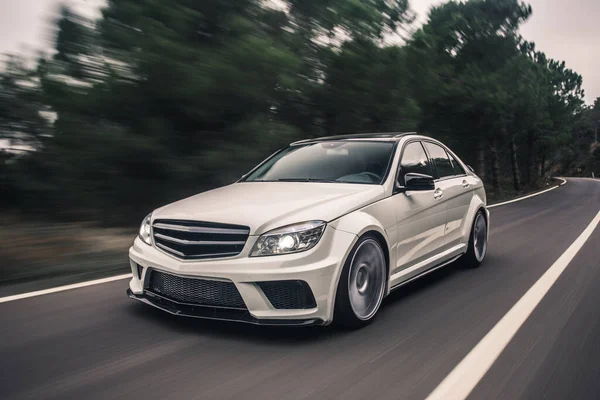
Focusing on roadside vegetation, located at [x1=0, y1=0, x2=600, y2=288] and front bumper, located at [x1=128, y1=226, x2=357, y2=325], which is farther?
roadside vegetation, located at [x1=0, y1=0, x2=600, y2=288]

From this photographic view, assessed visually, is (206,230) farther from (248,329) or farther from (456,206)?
(456,206)

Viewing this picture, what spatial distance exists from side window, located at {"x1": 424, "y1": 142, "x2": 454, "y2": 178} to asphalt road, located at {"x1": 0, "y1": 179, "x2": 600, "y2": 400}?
1.37 metres

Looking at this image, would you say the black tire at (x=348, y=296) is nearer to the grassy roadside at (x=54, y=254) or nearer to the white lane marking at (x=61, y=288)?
the white lane marking at (x=61, y=288)

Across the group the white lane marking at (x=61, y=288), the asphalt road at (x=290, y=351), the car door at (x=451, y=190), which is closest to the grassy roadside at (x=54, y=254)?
the white lane marking at (x=61, y=288)

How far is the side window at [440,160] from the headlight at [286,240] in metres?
2.76

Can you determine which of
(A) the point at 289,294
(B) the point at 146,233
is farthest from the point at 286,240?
(B) the point at 146,233

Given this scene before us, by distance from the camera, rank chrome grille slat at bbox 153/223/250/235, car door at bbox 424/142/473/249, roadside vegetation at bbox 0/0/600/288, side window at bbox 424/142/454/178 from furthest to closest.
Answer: roadside vegetation at bbox 0/0/600/288 < side window at bbox 424/142/454/178 < car door at bbox 424/142/473/249 < chrome grille slat at bbox 153/223/250/235

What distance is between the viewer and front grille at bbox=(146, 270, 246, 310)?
4.31 meters

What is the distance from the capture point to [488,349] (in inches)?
167

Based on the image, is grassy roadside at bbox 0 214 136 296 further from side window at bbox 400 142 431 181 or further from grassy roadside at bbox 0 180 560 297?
side window at bbox 400 142 431 181

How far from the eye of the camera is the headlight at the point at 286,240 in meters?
4.29

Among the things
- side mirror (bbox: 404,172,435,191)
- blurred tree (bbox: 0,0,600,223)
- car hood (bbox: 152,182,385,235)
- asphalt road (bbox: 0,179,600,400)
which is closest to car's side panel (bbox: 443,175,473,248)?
asphalt road (bbox: 0,179,600,400)

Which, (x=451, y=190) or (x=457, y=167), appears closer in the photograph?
(x=451, y=190)

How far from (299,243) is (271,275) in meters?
0.29
